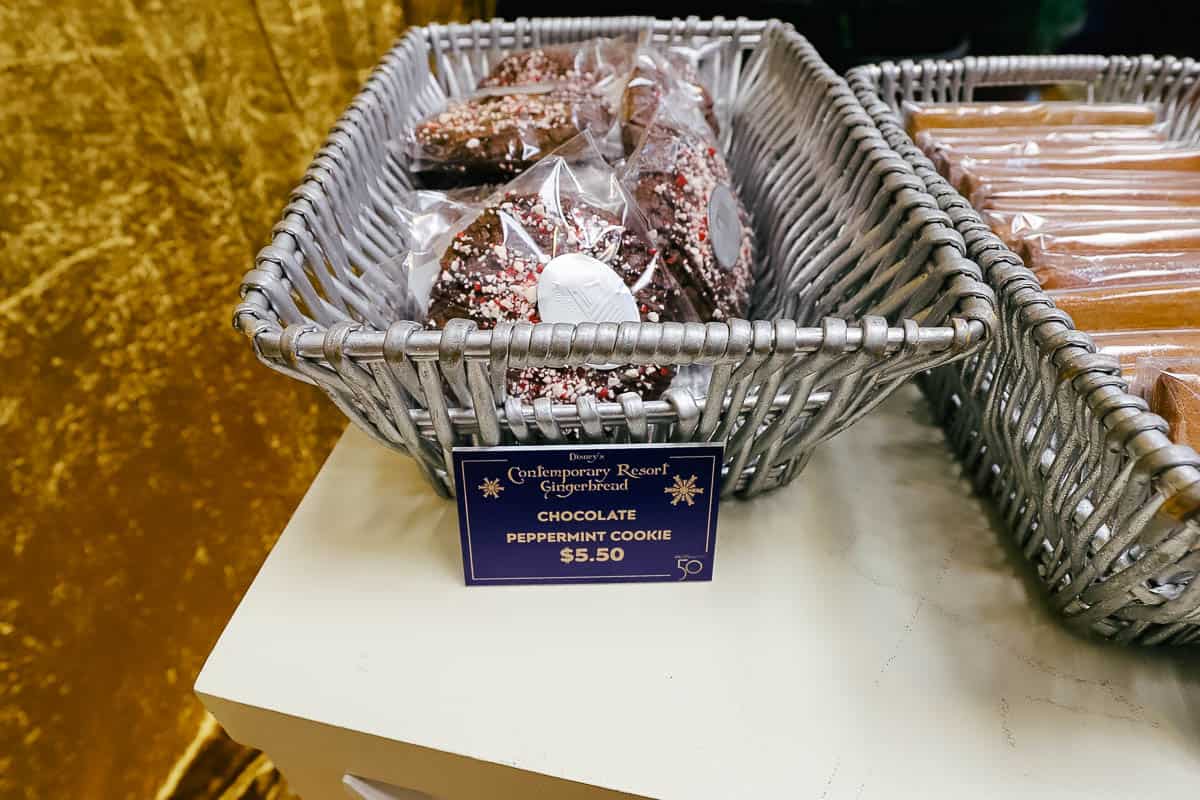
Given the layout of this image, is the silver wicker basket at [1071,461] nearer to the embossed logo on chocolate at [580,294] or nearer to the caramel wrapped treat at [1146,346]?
the caramel wrapped treat at [1146,346]

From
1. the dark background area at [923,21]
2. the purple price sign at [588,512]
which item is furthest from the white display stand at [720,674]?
the dark background area at [923,21]

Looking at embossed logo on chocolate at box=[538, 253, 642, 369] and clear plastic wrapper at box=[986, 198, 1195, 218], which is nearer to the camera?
embossed logo on chocolate at box=[538, 253, 642, 369]

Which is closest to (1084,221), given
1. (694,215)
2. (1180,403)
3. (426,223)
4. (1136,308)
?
(1136,308)

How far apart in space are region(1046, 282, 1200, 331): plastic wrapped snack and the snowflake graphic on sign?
39 centimetres

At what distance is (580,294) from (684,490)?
207 millimetres

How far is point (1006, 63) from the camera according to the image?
112 cm

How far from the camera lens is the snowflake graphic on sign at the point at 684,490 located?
68 cm

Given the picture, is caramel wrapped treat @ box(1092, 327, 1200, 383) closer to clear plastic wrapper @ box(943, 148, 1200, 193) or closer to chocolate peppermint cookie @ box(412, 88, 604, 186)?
clear plastic wrapper @ box(943, 148, 1200, 193)

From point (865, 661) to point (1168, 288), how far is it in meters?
0.46

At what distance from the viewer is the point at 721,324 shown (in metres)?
0.58

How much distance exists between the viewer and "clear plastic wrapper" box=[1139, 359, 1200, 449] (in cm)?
59

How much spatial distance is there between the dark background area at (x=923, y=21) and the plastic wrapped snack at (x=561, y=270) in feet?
2.19

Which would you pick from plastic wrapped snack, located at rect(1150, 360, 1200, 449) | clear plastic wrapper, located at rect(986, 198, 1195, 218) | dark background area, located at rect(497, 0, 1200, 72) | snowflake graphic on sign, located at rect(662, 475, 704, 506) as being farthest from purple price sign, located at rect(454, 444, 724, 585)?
dark background area, located at rect(497, 0, 1200, 72)

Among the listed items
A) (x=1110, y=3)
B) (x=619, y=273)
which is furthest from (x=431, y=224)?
(x=1110, y=3)
